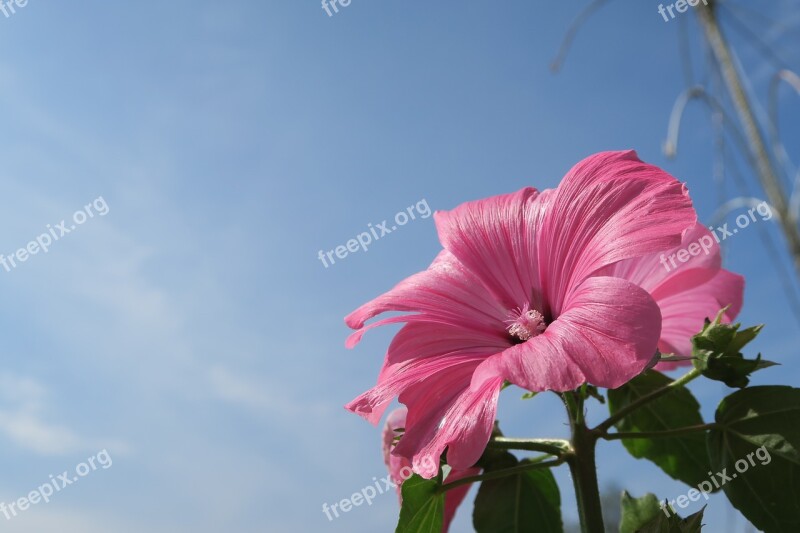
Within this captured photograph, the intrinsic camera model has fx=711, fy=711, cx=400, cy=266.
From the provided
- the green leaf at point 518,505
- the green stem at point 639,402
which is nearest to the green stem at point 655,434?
the green stem at point 639,402

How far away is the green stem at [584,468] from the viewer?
46 cm

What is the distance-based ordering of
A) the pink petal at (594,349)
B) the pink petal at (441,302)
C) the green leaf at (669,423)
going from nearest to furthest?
the pink petal at (594,349) < the pink petal at (441,302) < the green leaf at (669,423)

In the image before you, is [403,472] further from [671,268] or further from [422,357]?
[671,268]

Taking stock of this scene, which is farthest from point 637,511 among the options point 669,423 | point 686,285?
point 686,285

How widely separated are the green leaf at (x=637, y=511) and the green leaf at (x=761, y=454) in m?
0.07

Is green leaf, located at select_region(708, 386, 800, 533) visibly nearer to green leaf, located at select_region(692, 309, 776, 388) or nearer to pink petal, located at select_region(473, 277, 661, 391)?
green leaf, located at select_region(692, 309, 776, 388)

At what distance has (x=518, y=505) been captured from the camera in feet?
1.88

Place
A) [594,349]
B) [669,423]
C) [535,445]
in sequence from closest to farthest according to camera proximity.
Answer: [594,349] → [535,445] → [669,423]

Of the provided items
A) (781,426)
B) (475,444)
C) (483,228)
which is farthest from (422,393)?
(781,426)

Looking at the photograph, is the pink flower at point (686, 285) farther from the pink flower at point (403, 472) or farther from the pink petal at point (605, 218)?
the pink flower at point (403, 472)

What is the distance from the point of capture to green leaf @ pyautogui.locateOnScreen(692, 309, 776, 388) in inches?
18.6

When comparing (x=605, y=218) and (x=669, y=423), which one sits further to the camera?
(x=669, y=423)

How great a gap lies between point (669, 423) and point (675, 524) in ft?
0.63

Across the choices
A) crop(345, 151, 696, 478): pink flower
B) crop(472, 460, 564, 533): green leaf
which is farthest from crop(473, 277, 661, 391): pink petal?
crop(472, 460, 564, 533): green leaf
